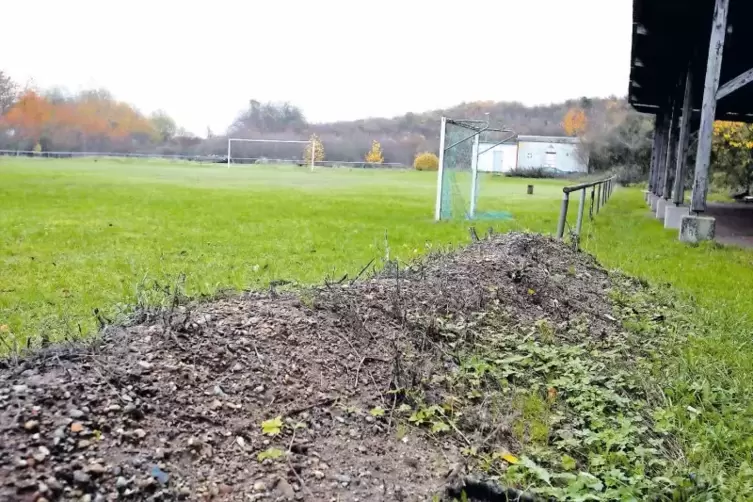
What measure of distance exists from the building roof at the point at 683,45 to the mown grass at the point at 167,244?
4.59m

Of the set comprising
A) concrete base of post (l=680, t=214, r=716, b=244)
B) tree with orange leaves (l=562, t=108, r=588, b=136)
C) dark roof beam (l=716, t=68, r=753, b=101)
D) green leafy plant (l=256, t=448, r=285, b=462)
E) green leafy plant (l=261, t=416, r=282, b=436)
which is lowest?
green leafy plant (l=256, t=448, r=285, b=462)

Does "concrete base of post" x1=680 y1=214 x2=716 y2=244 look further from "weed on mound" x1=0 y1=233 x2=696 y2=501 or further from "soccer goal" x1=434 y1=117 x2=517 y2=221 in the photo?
"weed on mound" x1=0 y1=233 x2=696 y2=501

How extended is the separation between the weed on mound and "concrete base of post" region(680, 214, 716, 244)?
692cm

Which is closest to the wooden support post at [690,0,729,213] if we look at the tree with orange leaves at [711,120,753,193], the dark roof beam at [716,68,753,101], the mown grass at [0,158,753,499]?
the dark roof beam at [716,68,753,101]

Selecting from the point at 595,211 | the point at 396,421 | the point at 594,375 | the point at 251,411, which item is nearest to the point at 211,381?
the point at 251,411

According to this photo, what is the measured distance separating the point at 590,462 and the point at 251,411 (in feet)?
5.09

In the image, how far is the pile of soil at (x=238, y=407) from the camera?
2.32 metres

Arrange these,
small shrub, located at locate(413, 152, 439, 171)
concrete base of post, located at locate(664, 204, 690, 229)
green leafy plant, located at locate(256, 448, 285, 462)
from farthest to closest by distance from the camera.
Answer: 1. small shrub, located at locate(413, 152, 439, 171)
2. concrete base of post, located at locate(664, 204, 690, 229)
3. green leafy plant, located at locate(256, 448, 285, 462)

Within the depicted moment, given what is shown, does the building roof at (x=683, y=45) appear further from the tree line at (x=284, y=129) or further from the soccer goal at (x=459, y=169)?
the tree line at (x=284, y=129)

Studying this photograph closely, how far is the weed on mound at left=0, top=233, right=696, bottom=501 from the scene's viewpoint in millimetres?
2412

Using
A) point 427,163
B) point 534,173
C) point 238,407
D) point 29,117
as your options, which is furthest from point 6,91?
point 238,407

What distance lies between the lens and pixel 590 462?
9.82 feet

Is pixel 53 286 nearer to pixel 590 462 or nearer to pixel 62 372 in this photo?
pixel 62 372

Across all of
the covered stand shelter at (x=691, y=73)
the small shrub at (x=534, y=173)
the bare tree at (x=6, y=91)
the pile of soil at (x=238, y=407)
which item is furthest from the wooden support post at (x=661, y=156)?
the bare tree at (x=6, y=91)
